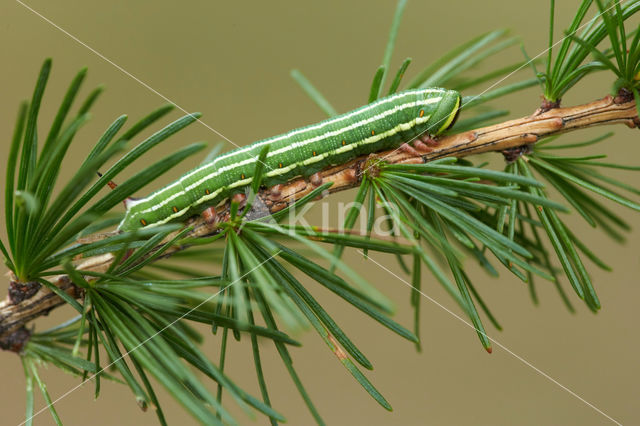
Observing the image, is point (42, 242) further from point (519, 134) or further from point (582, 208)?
point (582, 208)

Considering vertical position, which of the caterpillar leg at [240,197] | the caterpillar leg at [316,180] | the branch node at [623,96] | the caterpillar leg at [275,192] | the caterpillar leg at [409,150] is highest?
the caterpillar leg at [240,197]

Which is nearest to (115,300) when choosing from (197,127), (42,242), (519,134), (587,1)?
(42,242)

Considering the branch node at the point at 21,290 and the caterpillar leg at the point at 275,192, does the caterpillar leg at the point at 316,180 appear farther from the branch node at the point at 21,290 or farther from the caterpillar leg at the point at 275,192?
the branch node at the point at 21,290

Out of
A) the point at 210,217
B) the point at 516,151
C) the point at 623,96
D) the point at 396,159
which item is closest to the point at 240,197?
the point at 210,217

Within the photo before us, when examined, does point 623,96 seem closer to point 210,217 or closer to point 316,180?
point 316,180

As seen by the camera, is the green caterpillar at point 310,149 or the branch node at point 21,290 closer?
the branch node at point 21,290

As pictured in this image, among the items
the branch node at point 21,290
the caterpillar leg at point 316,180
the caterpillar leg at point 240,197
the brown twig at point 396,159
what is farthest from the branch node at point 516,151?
the branch node at point 21,290

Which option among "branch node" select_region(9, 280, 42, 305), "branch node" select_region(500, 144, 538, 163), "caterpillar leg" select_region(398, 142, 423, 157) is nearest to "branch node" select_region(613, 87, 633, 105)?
"branch node" select_region(500, 144, 538, 163)
